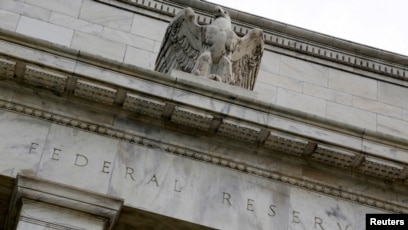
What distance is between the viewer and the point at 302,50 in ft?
71.1

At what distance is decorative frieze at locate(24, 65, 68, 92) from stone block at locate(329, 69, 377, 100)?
293 inches

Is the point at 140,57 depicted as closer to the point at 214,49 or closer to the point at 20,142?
the point at 214,49

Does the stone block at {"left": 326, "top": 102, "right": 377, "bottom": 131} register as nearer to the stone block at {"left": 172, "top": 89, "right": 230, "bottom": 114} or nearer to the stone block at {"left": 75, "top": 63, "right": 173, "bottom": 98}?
the stone block at {"left": 172, "top": 89, "right": 230, "bottom": 114}

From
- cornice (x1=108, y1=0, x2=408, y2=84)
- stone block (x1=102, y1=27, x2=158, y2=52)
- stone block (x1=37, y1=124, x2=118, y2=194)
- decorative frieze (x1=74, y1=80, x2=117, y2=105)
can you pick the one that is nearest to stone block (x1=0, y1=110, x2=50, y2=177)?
stone block (x1=37, y1=124, x2=118, y2=194)

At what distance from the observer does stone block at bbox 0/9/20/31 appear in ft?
65.3

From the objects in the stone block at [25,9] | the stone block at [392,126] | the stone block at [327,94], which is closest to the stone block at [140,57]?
the stone block at [25,9]

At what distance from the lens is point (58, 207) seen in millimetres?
14984

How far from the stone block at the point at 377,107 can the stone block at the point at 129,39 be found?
469 cm

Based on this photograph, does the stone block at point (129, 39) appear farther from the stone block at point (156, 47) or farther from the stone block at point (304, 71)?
the stone block at point (304, 71)

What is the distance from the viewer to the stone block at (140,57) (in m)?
20.3

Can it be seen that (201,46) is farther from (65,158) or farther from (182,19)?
(65,158)

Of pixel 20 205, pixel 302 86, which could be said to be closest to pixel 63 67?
pixel 20 205

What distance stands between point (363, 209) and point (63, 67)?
566cm

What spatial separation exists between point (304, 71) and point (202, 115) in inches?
229
